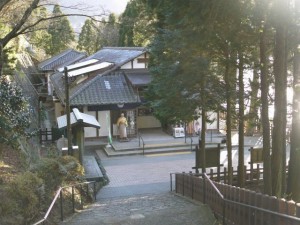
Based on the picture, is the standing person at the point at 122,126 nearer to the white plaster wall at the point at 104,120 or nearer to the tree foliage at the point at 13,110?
the white plaster wall at the point at 104,120

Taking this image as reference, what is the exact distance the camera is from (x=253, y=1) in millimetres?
9375

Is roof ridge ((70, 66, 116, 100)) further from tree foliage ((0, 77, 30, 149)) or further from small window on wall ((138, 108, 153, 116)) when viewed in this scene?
tree foliage ((0, 77, 30, 149))

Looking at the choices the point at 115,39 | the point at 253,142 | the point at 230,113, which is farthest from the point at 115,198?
the point at 115,39

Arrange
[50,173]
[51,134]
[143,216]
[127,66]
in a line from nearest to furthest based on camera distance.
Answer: [143,216]
[50,173]
[51,134]
[127,66]

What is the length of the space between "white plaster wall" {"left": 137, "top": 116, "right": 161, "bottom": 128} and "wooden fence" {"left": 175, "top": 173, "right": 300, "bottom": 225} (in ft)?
57.6

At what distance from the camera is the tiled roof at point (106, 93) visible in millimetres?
25441

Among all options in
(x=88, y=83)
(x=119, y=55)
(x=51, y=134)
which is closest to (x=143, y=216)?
(x=51, y=134)

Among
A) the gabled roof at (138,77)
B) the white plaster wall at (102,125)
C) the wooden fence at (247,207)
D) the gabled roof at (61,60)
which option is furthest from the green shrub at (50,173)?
the gabled roof at (61,60)

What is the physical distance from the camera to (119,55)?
31.0 meters

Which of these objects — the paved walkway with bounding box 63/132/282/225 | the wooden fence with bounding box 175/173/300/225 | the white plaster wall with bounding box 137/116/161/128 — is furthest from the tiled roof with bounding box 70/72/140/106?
the wooden fence with bounding box 175/173/300/225

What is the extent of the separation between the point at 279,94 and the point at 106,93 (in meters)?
18.0

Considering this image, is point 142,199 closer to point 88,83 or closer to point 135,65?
point 88,83

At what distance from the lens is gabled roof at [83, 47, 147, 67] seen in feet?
92.9

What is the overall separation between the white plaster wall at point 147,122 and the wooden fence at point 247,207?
17560 mm
